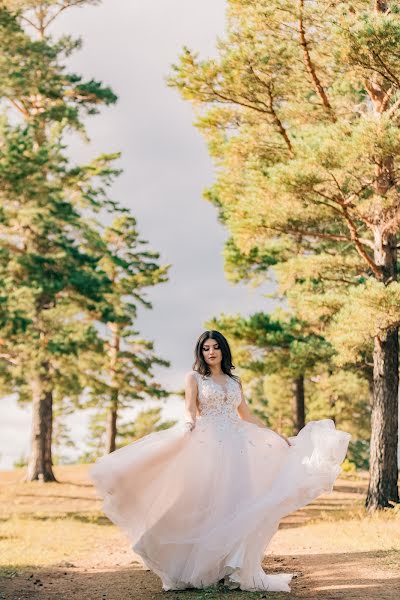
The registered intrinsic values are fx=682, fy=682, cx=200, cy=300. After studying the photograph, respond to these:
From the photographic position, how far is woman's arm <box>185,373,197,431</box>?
7.48 m

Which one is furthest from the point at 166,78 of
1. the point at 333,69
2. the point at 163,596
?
the point at 163,596

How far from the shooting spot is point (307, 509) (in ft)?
64.0

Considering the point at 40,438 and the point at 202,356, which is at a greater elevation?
the point at 202,356

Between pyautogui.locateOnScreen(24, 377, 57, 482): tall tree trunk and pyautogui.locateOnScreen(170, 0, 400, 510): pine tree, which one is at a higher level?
pyautogui.locateOnScreen(170, 0, 400, 510): pine tree

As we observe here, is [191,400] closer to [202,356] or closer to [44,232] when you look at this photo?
[202,356]

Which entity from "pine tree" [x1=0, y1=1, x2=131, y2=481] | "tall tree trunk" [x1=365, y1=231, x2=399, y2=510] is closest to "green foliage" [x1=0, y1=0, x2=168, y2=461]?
"pine tree" [x1=0, y1=1, x2=131, y2=481]

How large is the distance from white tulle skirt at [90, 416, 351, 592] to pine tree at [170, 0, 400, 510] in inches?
260

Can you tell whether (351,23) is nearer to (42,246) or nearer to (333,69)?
(333,69)

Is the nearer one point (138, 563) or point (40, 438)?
point (138, 563)

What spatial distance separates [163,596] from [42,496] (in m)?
16.8

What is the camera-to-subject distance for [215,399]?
764 cm

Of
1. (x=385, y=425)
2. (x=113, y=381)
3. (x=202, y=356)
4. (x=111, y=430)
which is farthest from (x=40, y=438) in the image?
(x=202, y=356)

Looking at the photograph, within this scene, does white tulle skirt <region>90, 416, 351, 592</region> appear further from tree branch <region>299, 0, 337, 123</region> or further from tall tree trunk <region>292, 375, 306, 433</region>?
tall tree trunk <region>292, 375, 306, 433</region>

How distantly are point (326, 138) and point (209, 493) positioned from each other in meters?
8.04
